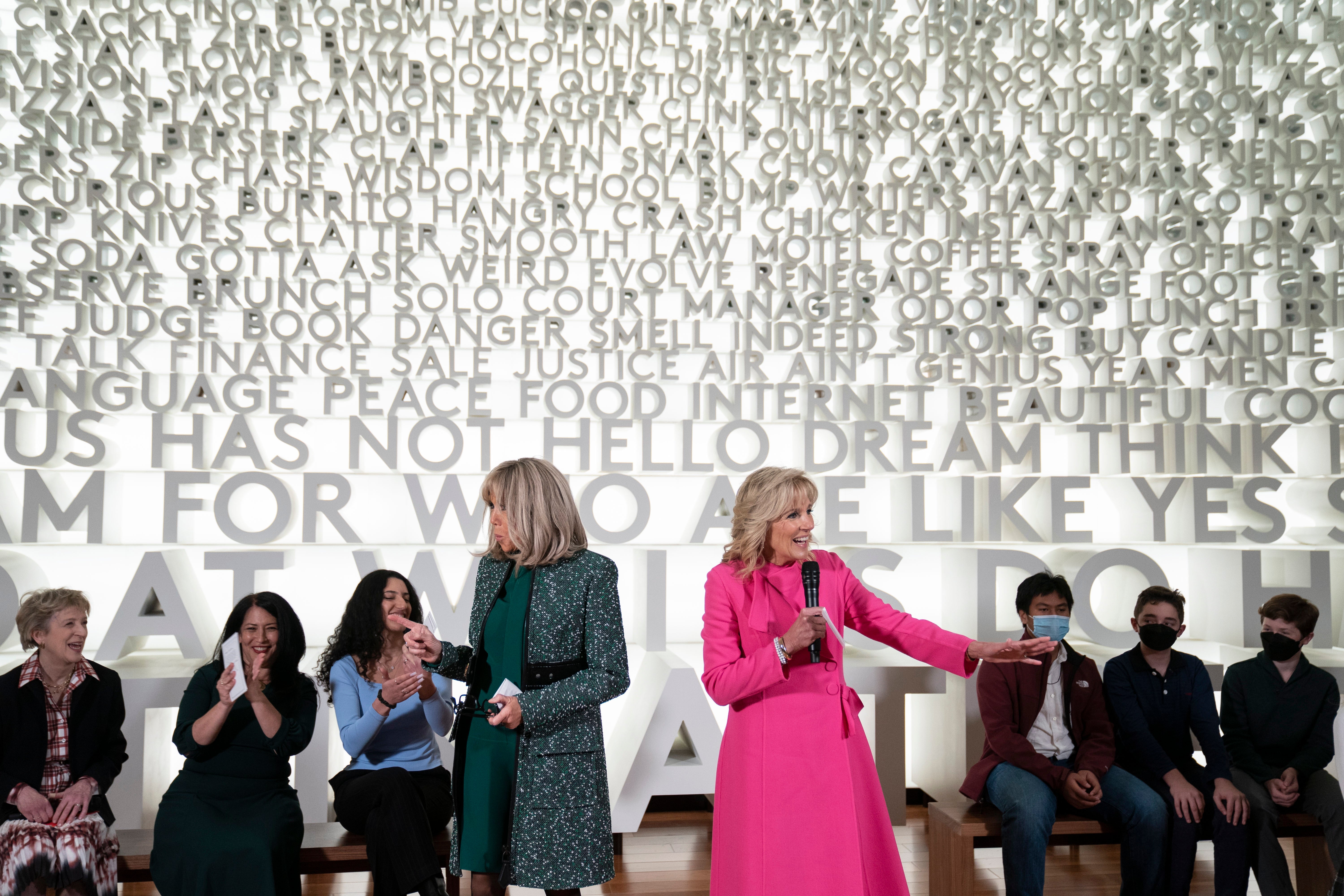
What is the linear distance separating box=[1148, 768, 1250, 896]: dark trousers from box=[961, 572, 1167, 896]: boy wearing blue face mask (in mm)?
60

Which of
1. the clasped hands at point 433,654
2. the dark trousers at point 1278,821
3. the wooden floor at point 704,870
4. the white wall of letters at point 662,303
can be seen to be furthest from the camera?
the white wall of letters at point 662,303

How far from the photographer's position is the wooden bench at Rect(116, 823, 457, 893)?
117 inches

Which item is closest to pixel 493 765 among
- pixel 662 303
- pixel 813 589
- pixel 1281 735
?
pixel 813 589

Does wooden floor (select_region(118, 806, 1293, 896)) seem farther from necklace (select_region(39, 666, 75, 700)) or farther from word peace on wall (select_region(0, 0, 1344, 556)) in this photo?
word peace on wall (select_region(0, 0, 1344, 556))

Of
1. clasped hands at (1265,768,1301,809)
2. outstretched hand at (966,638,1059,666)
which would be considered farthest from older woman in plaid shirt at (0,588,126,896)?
clasped hands at (1265,768,1301,809)

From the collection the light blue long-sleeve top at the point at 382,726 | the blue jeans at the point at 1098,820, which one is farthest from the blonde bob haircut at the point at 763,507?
the blue jeans at the point at 1098,820

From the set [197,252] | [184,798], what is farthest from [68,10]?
[184,798]

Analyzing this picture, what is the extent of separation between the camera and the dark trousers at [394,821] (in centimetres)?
288

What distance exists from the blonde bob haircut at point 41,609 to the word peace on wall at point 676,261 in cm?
64

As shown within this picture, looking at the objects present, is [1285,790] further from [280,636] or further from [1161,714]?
[280,636]

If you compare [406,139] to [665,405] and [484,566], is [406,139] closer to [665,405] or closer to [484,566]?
[665,405]

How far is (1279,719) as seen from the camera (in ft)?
11.2

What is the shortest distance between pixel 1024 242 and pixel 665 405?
5.55 feet

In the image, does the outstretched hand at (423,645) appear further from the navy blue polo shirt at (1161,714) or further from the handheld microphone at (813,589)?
the navy blue polo shirt at (1161,714)
